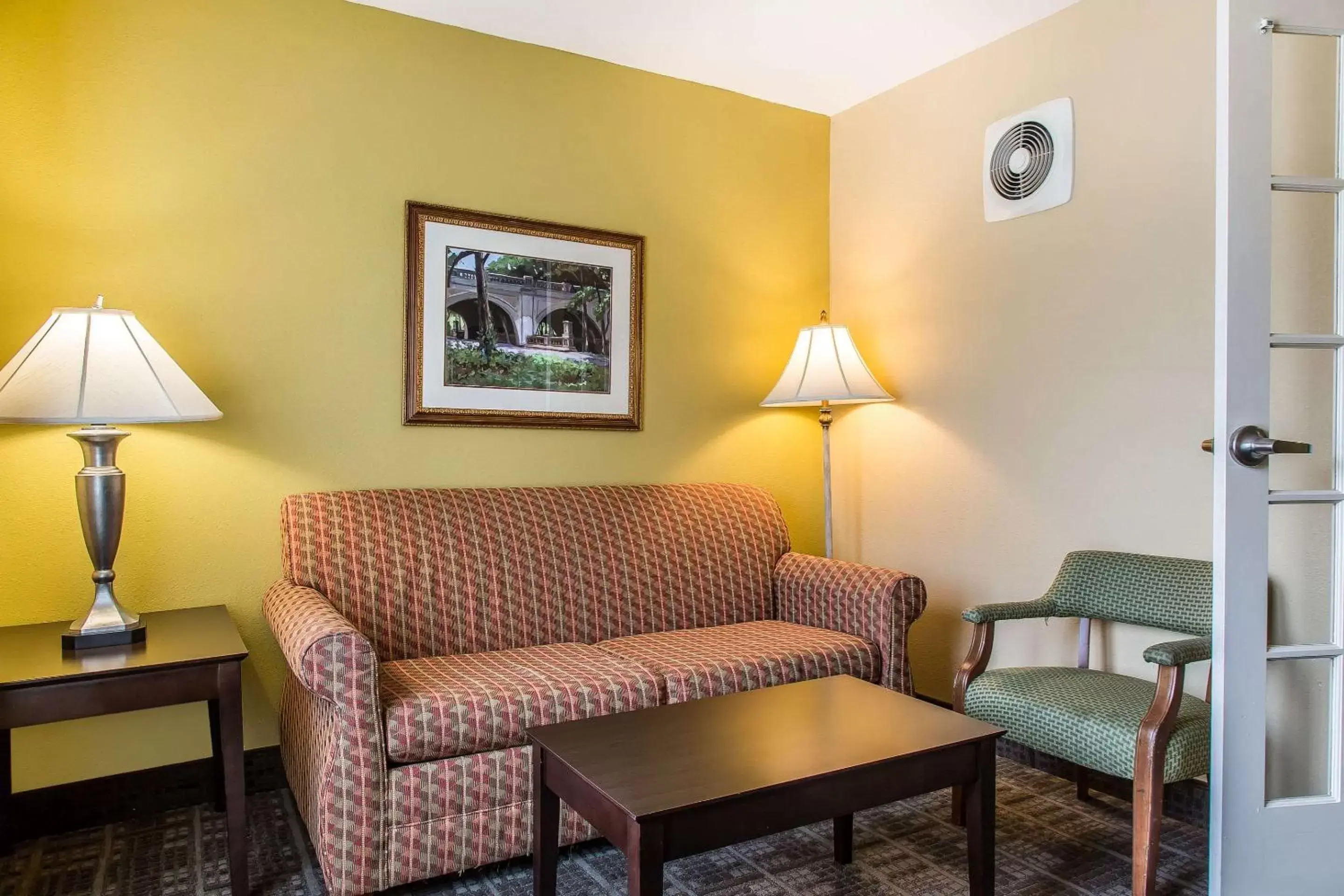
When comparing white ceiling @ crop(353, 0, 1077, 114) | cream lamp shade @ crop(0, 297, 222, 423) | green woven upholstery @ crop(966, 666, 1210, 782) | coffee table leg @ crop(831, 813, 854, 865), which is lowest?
coffee table leg @ crop(831, 813, 854, 865)

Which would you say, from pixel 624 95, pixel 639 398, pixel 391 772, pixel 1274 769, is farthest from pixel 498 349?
pixel 1274 769

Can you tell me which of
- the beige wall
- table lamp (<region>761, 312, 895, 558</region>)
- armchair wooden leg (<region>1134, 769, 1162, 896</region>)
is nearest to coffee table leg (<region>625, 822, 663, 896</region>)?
armchair wooden leg (<region>1134, 769, 1162, 896</region>)

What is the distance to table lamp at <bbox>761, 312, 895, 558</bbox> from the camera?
10.9 feet

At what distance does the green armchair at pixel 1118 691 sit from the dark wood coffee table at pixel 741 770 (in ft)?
1.13

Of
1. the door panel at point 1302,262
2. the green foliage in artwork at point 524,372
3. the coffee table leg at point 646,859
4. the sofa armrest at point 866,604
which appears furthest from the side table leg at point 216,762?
the door panel at point 1302,262

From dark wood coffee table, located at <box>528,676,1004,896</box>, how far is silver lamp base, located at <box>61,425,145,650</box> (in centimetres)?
111

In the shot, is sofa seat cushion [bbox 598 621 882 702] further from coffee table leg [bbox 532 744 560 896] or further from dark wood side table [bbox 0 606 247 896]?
A: dark wood side table [bbox 0 606 247 896]

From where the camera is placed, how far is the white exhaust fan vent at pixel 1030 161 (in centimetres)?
285

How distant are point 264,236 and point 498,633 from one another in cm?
144

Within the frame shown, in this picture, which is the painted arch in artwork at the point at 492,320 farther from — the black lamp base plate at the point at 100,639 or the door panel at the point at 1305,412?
the door panel at the point at 1305,412

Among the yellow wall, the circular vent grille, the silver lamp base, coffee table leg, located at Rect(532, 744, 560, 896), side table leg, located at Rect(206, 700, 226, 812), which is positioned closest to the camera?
coffee table leg, located at Rect(532, 744, 560, 896)

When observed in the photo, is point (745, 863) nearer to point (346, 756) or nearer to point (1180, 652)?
point (346, 756)

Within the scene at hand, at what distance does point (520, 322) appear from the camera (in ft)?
10.2

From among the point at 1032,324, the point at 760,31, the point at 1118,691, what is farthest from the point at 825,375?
the point at 1118,691
